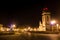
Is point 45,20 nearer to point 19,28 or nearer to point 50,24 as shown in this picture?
point 50,24

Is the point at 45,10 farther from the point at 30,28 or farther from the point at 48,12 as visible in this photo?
the point at 30,28

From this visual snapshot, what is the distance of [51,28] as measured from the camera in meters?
88.9

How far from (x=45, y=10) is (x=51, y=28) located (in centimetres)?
911

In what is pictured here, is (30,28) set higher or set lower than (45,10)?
lower

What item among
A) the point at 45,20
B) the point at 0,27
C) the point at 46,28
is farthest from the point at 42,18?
the point at 0,27

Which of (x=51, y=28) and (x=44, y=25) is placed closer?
(x=51, y=28)

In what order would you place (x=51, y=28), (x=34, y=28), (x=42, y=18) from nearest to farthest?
(x=51, y=28), (x=34, y=28), (x=42, y=18)

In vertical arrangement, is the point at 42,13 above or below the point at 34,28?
above

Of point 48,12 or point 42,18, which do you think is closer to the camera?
point 48,12

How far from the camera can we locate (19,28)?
97.3 m

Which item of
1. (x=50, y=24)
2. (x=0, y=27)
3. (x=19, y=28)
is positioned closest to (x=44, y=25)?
(x=50, y=24)

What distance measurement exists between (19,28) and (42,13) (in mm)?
12097

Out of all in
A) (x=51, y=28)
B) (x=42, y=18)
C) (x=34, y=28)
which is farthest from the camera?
(x=42, y=18)

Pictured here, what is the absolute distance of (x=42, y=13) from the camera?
9794 centimetres
